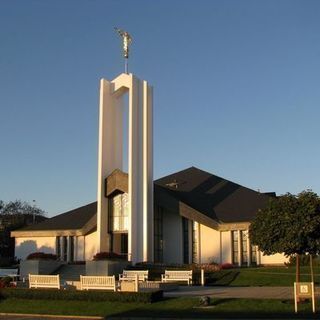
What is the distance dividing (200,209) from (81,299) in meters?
27.5

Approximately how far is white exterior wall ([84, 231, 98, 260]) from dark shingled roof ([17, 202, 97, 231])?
1277 mm

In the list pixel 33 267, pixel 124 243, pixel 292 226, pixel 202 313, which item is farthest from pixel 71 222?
pixel 202 313

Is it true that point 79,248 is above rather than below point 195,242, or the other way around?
below

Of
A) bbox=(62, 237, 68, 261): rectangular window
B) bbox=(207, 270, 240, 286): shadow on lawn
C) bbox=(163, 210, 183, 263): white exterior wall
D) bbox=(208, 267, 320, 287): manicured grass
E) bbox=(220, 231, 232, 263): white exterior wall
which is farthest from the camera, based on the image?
bbox=(62, 237, 68, 261): rectangular window

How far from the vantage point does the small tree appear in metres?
19.8

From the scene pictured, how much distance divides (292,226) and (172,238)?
96.0ft

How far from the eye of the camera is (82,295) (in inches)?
822

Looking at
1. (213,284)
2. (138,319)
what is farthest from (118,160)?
(138,319)

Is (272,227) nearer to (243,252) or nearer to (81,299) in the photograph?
(81,299)

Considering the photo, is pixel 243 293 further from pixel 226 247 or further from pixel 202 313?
pixel 226 247

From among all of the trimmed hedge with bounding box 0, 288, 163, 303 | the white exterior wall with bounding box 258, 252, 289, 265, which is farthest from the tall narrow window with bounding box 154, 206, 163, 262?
the trimmed hedge with bounding box 0, 288, 163, 303

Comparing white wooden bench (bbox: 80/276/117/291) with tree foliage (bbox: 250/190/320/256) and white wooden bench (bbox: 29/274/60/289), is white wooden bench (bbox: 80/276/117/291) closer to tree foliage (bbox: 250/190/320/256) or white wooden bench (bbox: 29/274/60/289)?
white wooden bench (bbox: 29/274/60/289)

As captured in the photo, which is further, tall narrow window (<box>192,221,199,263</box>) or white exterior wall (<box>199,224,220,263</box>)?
tall narrow window (<box>192,221,199,263</box>)

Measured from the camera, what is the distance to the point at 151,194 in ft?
151
